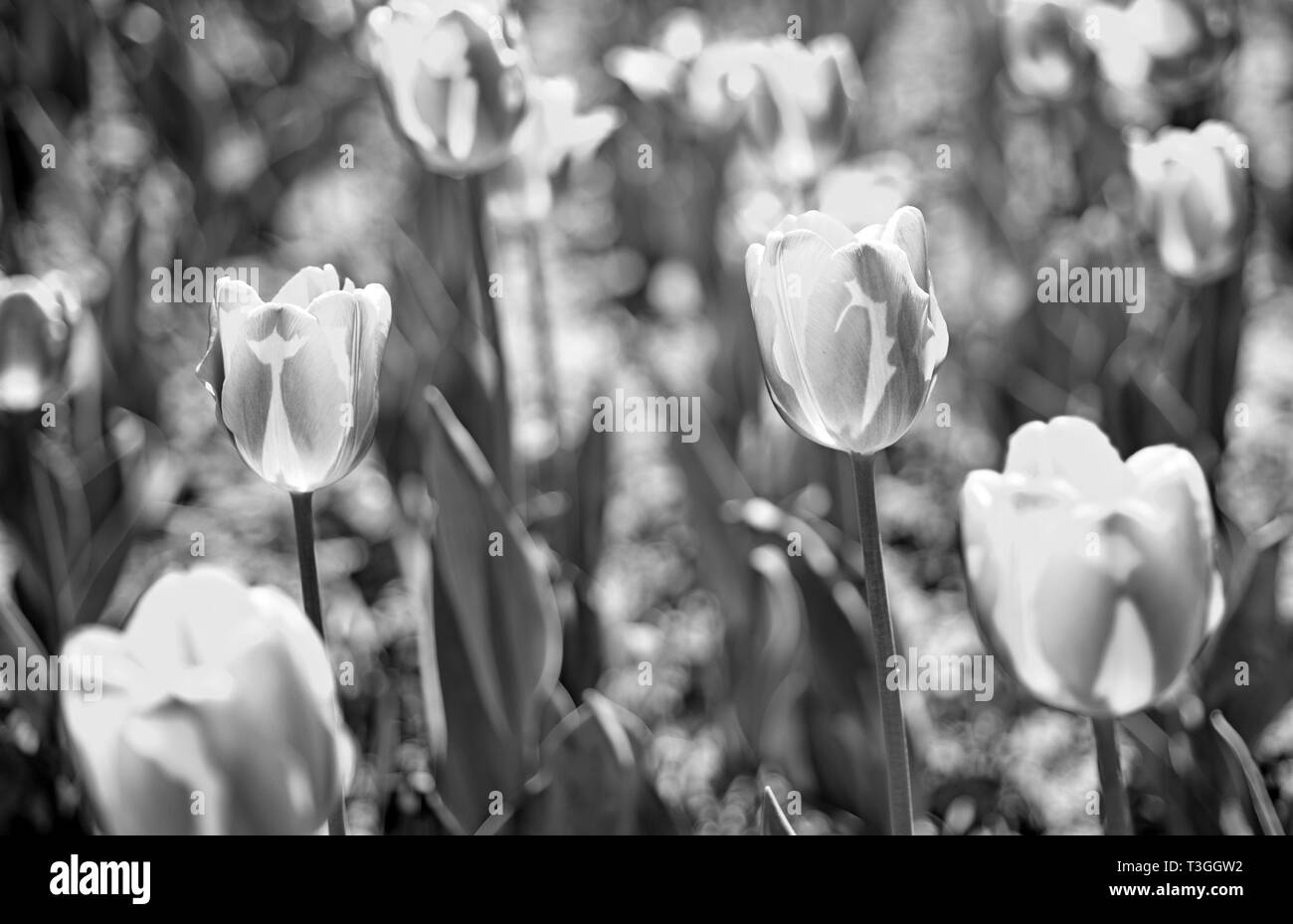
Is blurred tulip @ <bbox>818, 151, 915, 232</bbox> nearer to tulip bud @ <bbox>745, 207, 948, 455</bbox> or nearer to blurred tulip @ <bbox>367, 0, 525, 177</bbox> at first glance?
blurred tulip @ <bbox>367, 0, 525, 177</bbox>

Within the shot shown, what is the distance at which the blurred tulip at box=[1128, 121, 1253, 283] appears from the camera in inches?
35.3

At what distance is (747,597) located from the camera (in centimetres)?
97

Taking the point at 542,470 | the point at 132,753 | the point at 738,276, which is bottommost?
the point at 132,753

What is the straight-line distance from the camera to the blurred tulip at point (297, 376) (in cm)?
53

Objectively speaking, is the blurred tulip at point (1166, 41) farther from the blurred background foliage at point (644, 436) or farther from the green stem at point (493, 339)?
the green stem at point (493, 339)

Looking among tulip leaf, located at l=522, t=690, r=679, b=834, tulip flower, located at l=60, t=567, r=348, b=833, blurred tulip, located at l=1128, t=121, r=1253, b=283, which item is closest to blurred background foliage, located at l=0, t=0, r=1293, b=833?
tulip leaf, located at l=522, t=690, r=679, b=834

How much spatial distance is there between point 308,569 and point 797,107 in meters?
0.62
